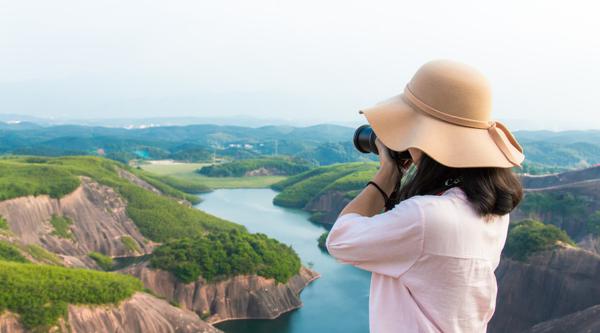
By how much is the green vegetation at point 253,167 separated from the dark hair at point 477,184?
73.2 meters

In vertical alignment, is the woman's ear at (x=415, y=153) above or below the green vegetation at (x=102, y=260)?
above

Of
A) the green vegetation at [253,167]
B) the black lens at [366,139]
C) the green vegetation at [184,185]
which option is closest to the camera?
the black lens at [366,139]

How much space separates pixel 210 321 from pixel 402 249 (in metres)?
23.2

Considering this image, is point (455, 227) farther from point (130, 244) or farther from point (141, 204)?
point (141, 204)

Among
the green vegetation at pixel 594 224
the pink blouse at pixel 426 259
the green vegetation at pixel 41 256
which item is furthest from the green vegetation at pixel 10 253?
the green vegetation at pixel 594 224

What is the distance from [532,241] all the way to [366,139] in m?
23.5

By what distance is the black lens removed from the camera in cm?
238

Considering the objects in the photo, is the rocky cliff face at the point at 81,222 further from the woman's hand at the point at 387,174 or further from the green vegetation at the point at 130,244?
the woman's hand at the point at 387,174

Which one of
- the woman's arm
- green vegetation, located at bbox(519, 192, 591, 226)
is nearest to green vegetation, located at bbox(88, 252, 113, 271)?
green vegetation, located at bbox(519, 192, 591, 226)

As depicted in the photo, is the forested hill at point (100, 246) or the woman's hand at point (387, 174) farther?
the forested hill at point (100, 246)

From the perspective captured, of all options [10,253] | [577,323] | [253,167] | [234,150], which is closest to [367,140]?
[577,323]

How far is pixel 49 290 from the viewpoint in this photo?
17.2 metres

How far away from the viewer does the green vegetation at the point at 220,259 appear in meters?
25.1

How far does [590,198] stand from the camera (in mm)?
37000
